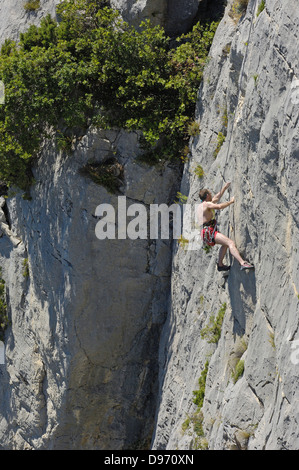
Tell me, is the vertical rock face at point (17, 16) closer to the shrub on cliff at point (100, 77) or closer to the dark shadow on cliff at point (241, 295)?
the shrub on cliff at point (100, 77)

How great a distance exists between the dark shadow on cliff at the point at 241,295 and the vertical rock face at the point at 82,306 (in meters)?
5.37

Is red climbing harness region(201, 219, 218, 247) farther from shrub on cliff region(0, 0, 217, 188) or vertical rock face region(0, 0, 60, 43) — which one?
vertical rock face region(0, 0, 60, 43)

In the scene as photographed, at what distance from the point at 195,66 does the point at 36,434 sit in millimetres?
14202

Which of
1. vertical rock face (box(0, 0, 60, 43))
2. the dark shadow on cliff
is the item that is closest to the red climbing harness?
the dark shadow on cliff

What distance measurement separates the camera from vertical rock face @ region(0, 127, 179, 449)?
20.4 metres

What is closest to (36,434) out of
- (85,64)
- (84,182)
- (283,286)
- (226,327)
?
(84,182)

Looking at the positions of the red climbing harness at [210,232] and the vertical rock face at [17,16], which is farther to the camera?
the vertical rock face at [17,16]

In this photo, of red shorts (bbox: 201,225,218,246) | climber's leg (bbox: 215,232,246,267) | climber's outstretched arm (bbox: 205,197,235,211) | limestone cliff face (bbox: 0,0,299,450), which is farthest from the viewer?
red shorts (bbox: 201,225,218,246)

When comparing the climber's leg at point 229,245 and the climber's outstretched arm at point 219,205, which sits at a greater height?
the climber's outstretched arm at point 219,205

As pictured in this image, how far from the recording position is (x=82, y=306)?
71.0 feet

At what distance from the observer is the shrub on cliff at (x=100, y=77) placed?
18875 mm

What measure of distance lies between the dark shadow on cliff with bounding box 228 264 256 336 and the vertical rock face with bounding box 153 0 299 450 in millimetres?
23

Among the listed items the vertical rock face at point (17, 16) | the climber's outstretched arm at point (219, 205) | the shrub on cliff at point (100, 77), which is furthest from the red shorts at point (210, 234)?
the vertical rock face at point (17, 16)
